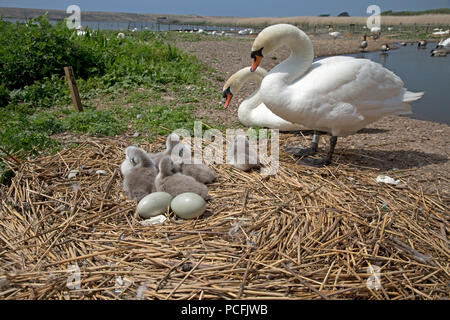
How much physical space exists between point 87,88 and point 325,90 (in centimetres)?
549

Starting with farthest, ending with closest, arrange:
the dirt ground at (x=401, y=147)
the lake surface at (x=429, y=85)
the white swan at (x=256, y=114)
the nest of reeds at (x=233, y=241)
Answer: the lake surface at (x=429, y=85)
the white swan at (x=256, y=114)
the dirt ground at (x=401, y=147)
the nest of reeds at (x=233, y=241)

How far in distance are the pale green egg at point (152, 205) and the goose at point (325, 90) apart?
1.62 metres

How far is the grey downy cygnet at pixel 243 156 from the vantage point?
3672 millimetres

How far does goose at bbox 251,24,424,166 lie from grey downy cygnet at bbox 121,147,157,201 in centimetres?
148

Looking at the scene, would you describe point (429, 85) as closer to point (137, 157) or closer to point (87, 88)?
point (87, 88)

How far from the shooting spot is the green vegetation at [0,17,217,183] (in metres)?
4.88

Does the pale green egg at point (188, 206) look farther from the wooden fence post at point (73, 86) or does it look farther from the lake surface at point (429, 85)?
the lake surface at point (429, 85)

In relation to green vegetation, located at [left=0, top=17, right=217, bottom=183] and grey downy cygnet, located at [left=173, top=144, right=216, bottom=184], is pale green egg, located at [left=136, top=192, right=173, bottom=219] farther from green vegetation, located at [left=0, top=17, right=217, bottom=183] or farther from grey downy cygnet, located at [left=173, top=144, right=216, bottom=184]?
green vegetation, located at [left=0, top=17, right=217, bottom=183]

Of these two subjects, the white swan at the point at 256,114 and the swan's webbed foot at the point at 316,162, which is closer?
the swan's webbed foot at the point at 316,162

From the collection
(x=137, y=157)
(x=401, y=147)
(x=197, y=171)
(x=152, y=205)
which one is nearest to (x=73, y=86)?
(x=137, y=157)

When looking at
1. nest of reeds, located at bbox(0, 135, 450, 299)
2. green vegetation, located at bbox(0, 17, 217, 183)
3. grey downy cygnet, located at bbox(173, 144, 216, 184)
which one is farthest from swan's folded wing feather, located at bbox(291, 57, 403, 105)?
green vegetation, located at bbox(0, 17, 217, 183)

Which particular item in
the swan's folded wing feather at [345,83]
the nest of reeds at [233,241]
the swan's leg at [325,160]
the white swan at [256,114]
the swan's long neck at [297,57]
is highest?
the swan's long neck at [297,57]

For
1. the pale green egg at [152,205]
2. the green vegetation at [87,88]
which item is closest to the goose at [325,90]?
the pale green egg at [152,205]
